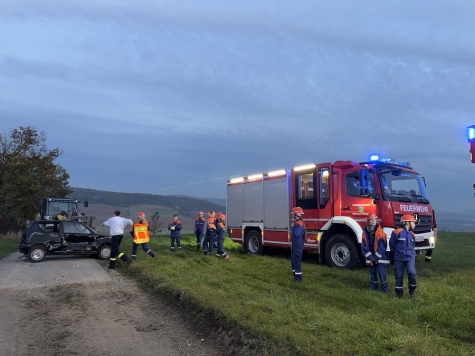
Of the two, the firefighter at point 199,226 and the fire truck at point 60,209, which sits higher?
the fire truck at point 60,209

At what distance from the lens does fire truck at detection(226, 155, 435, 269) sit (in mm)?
11141

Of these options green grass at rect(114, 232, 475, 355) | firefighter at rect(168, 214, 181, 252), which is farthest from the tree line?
green grass at rect(114, 232, 475, 355)

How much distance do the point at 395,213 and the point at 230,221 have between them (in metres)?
7.54

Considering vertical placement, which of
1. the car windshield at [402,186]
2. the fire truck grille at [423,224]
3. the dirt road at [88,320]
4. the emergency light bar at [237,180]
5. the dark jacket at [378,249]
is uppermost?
the emergency light bar at [237,180]

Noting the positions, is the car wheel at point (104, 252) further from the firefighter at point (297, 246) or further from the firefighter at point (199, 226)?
the firefighter at point (297, 246)

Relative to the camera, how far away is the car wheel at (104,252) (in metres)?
14.6

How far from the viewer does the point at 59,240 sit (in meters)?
14.1

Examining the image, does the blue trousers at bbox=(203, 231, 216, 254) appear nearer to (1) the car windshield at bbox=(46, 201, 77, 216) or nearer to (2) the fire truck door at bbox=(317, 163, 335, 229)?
(2) the fire truck door at bbox=(317, 163, 335, 229)

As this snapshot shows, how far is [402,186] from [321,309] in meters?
6.45

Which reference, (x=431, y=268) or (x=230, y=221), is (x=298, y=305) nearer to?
(x=431, y=268)

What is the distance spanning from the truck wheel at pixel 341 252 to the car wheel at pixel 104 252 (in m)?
7.53

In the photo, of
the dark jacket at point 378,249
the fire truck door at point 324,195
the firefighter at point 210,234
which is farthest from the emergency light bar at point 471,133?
the firefighter at point 210,234

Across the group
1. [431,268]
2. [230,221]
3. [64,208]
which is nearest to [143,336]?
[431,268]

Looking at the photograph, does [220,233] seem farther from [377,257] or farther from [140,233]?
[377,257]
